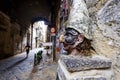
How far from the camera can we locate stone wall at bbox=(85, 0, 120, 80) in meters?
0.88

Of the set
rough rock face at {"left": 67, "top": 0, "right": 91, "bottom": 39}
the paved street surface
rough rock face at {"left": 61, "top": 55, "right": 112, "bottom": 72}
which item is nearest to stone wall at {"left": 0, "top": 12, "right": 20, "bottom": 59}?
the paved street surface

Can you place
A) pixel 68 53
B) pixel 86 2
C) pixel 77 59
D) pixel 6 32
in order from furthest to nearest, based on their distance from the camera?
pixel 6 32 < pixel 86 2 < pixel 68 53 < pixel 77 59

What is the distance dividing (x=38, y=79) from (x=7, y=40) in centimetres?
612

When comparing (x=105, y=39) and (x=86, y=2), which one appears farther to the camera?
(x=86, y=2)

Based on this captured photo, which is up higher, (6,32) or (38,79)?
(6,32)

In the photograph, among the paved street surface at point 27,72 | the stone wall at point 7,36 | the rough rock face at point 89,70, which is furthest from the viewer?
the stone wall at point 7,36

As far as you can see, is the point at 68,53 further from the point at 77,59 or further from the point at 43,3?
the point at 43,3

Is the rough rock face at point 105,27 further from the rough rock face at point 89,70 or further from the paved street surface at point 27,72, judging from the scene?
the paved street surface at point 27,72

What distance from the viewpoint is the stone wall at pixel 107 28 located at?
88 centimetres

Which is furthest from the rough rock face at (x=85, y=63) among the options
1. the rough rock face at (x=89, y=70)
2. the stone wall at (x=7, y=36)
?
the stone wall at (x=7, y=36)

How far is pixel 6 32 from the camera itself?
1045cm

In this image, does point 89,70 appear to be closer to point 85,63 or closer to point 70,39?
point 85,63

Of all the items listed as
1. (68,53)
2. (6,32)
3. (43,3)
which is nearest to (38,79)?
(68,53)

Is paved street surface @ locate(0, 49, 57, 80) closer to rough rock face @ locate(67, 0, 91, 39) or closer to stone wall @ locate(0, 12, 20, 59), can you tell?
stone wall @ locate(0, 12, 20, 59)
